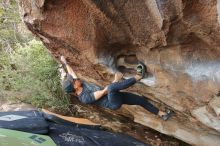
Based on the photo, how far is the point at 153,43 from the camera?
4.96 m

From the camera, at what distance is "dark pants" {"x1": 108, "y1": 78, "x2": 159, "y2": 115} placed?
5039 mm

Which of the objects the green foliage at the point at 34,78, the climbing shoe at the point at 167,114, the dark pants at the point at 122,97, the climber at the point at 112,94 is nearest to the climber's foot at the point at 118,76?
the climber at the point at 112,94

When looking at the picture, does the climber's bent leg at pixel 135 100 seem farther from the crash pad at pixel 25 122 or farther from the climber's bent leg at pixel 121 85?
the crash pad at pixel 25 122

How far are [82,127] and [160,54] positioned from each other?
9.19 feet

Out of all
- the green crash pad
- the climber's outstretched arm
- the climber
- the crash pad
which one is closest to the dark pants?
the climber

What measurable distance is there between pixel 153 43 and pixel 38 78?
194 inches

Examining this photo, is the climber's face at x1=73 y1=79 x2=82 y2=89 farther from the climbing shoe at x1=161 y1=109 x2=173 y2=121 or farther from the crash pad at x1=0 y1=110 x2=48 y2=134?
the climbing shoe at x1=161 y1=109 x2=173 y2=121

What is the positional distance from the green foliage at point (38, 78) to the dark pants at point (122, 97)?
387cm

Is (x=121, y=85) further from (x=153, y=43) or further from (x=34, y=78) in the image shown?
(x=34, y=78)

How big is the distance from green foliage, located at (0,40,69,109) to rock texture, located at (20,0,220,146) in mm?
2667

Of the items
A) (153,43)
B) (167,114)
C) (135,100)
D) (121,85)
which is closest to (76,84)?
(121,85)

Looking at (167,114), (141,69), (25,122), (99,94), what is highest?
(141,69)

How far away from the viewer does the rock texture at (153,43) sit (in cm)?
432

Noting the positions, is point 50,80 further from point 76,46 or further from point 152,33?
point 152,33
